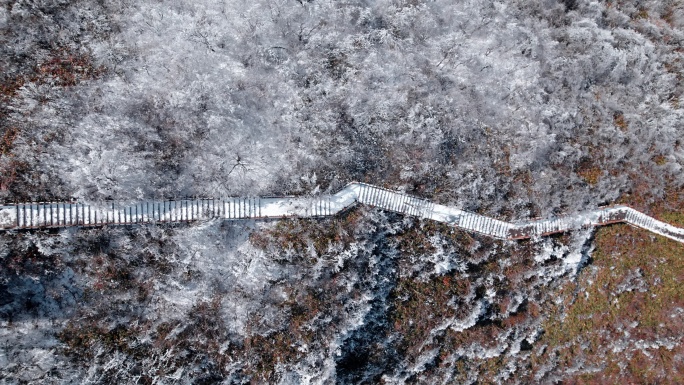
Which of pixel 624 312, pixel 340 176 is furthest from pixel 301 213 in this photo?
pixel 624 312

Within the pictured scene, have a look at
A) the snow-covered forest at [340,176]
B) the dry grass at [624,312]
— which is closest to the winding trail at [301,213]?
the snow-covered forest at [340,176]

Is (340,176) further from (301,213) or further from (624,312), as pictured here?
(624,312)

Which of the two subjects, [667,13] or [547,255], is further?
[667,13]

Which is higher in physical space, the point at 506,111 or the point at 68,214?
the point at 506,111

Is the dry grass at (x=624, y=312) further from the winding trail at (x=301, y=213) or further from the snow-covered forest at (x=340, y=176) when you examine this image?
the winding trail at (x=301, y=213)

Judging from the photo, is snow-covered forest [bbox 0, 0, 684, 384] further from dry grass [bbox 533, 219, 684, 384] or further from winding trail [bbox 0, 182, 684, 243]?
winding trail [bbox 0, 182, 684, 243]

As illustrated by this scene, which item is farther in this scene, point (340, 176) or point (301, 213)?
point (340, 176)

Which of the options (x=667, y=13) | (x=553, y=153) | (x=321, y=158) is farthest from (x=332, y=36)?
(x=667, y=13)

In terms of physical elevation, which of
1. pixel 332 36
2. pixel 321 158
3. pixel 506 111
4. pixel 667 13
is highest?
pixel 667 13

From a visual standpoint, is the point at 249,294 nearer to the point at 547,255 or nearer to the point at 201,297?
the point at 201,297
